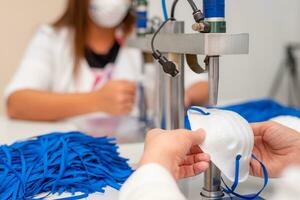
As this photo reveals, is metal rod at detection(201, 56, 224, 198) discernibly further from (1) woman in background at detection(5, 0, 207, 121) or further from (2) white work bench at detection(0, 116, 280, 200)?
(1) woman in background at detection(5, 0, 207, 121)

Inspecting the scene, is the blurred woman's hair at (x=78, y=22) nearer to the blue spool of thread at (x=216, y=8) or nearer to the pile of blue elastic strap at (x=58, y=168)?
the pile of blue elastic strap at (x=58, y=168)

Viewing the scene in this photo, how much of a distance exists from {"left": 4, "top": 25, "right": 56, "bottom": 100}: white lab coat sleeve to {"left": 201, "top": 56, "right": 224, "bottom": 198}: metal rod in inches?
34.2

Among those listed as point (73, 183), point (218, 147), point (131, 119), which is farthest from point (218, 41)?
point (131, 119)

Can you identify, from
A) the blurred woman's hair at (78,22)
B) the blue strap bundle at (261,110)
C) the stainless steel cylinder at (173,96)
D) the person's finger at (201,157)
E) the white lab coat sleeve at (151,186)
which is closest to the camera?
the white lab coat sleeve at (151,186)

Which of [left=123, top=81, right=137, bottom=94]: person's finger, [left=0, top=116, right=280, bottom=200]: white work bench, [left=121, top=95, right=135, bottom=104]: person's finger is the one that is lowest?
[left=0, top=116, right=280, bottom=200]: white work bench

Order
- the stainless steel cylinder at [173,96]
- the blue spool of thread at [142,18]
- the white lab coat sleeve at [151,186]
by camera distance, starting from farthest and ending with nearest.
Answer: the blue spool of thread at [142,18]
the stainless steel cylinder at [173,96]
the white lab coat sleeve at [151,186]

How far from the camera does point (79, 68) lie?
50.9 inches

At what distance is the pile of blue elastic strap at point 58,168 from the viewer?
466 millimetres

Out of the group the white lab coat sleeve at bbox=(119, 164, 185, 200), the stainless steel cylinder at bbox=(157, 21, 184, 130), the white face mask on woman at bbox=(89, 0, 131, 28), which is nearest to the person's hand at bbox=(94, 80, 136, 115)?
the white face mask on woman at bbox=(89, 0, 131, 28)

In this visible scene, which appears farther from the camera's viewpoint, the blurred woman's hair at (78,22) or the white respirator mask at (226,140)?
the blurred woman's hair at (78,22)

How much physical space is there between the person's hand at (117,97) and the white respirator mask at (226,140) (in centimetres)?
64

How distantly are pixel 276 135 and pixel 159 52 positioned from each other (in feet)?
0.64

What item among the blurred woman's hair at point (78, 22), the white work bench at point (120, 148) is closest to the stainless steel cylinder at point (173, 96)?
the white work bench at point (120, 148)

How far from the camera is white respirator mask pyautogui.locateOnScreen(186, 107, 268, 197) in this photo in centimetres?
40
